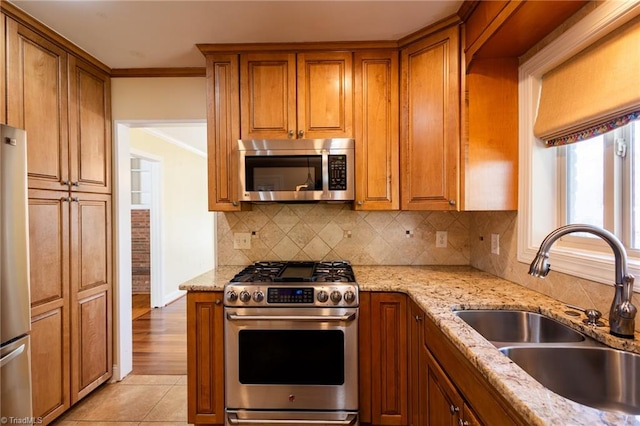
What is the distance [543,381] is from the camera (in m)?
1.09

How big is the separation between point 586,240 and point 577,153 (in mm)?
431

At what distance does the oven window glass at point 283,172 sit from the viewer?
203 centimetres

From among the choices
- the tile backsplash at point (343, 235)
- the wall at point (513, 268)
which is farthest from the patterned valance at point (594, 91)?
the tile backsplash at point (343, 235)

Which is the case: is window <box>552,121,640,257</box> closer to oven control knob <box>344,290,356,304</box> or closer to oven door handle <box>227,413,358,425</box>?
oven control knob <box>344,290,356,304</box>

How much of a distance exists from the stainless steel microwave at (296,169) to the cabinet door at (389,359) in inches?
27.7

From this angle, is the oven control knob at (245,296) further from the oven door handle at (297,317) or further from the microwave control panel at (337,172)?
the microwave control panel at (337,172)

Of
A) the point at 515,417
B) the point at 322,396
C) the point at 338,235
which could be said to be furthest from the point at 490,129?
the point at 322,396

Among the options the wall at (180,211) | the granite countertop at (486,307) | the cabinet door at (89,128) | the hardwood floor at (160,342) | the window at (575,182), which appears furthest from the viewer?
the wall at (180,211)

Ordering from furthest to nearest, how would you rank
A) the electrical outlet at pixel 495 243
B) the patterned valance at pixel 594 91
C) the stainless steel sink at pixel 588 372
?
the electrical outlet at pixel 495 243, the patterned valance at pixel 594 91, the stainless steel sink at pixel 588 372

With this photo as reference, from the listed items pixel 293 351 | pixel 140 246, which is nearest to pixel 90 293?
pixel 293 351

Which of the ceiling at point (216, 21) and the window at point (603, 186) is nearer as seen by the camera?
the window at point (603, 186)

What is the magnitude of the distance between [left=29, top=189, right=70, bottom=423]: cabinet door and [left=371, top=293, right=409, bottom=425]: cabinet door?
1.92 m

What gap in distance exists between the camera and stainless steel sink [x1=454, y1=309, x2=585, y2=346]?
4.38ft

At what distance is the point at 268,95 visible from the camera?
2092 mm
